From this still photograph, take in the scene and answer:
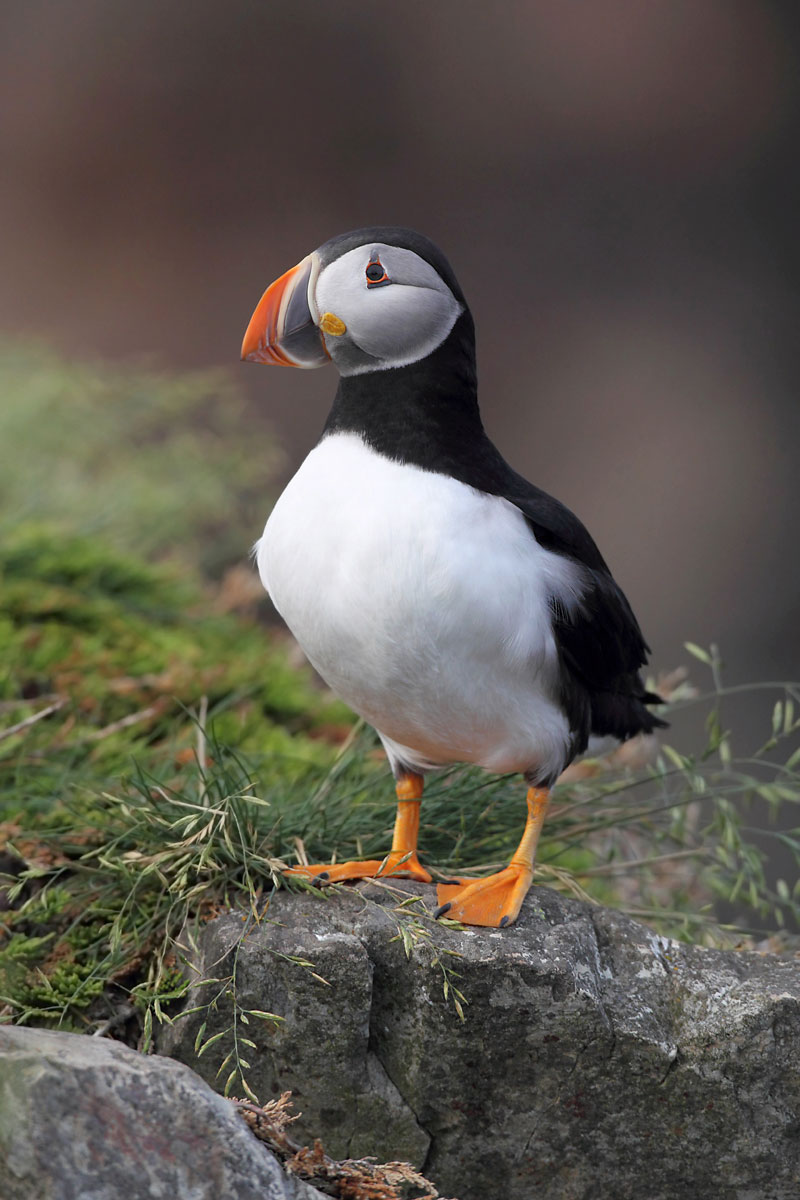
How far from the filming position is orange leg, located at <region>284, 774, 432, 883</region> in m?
2.48

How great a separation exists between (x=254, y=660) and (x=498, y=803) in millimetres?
1479

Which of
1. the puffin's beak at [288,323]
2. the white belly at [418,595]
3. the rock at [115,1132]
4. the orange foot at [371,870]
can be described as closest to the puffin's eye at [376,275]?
the puffin's beak at [288,323]

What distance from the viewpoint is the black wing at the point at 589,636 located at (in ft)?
8.27

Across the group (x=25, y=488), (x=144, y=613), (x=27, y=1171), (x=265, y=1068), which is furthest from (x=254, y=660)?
(x=27, y=1171)

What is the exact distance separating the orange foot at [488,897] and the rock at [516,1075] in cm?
11

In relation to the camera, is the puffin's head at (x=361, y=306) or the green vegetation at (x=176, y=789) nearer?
the puffin's head at (x=361, y=306)

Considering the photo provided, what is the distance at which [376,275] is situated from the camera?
7.75 ft

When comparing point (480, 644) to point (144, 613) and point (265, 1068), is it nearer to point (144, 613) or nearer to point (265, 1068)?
point (265, 1068)

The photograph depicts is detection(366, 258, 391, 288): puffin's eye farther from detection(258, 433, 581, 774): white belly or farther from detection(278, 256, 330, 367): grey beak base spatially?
detection(258, 433, 581, 774): white belly

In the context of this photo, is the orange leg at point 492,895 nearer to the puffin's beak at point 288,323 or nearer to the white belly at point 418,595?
the white belly at point 418,595

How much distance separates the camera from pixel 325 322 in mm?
2395

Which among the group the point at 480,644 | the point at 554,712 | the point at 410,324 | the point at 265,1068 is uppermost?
the point at 410,324

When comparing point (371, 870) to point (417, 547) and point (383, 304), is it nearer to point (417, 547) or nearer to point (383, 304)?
point (417, 547)

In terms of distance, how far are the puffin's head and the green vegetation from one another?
2.73 feet
